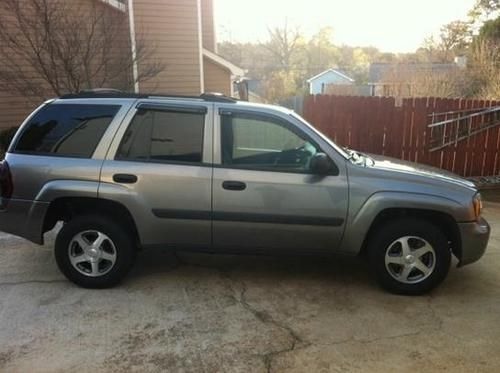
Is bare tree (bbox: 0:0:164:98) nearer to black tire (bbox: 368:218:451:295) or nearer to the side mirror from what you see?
the side mirror

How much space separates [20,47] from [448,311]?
30.3ft

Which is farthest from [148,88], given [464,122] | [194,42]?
[464,122]

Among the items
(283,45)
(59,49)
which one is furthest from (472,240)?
(283,45)

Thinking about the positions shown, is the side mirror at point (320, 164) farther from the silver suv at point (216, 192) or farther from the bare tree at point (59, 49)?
the bare tree at point (59, 49)

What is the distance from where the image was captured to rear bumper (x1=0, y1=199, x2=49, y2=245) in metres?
4.60

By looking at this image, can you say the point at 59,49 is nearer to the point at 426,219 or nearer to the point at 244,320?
the point at 244,320

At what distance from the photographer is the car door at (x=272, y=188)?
445 centimetres

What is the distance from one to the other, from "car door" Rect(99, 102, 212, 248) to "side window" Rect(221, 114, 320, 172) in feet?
0.61

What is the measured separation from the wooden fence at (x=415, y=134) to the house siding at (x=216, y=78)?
20.9ft

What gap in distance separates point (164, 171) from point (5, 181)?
1471 millimetres

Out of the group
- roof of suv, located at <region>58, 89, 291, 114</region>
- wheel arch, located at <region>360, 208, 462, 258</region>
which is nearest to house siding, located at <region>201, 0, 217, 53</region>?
roof of suv, located at <region>58, 89, 291, 114</region>

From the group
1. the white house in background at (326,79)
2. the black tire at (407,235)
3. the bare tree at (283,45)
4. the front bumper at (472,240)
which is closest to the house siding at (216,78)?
the black tire at (407,235)

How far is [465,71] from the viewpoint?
21.8m

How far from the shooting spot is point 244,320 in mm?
4098
